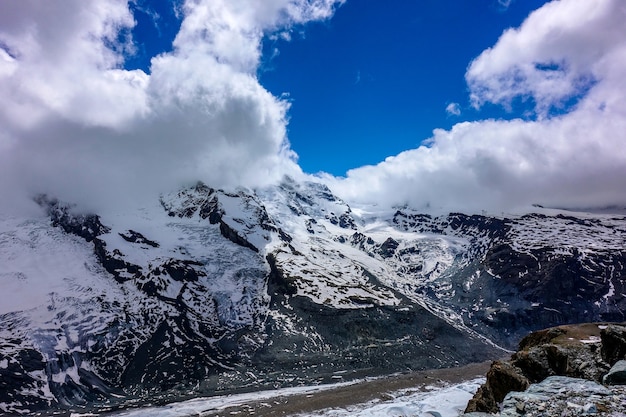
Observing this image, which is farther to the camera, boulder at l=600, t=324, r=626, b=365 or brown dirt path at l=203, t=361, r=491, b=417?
brown dirt path at l=203, t=361, r=491, b=417

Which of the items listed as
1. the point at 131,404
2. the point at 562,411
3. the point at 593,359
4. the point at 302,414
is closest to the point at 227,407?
the point at 302,414

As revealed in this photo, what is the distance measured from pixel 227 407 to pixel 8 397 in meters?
98.8

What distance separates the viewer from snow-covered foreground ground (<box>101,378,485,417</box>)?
352ft

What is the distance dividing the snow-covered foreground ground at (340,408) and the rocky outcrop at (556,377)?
186ft

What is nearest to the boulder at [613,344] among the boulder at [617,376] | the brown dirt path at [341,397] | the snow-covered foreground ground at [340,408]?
the boulder at [617,376]

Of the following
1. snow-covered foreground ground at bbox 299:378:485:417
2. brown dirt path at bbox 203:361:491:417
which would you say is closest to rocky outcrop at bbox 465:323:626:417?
snow-covered foreground ground at bbox 299:378:485:417

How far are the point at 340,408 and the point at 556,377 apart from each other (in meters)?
125

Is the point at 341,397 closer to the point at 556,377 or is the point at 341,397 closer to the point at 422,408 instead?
the point at 422,408

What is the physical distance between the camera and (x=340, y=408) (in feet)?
444

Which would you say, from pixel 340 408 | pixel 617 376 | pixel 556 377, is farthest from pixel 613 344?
pixel 340 408

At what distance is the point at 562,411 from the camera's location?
17.3 m

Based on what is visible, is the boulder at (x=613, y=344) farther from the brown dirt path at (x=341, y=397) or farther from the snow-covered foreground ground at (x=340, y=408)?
the brown dirt path at (x=341, y=397)

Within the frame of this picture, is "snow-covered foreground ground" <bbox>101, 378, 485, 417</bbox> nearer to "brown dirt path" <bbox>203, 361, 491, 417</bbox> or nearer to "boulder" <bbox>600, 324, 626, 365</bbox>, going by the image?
"brown dirt path" <bbox>203, 361, 491, 417</bbox>

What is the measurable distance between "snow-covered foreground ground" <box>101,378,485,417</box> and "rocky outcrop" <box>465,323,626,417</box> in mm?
56678
